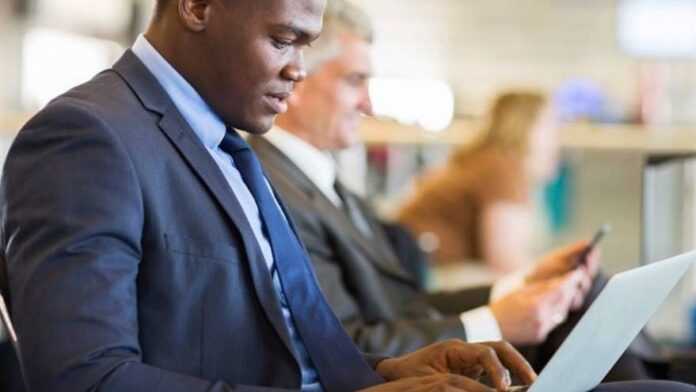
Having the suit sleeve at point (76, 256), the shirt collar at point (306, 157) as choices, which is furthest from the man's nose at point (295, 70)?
the shirt collar at point (306, 157)

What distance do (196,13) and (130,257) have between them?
1.08 ft

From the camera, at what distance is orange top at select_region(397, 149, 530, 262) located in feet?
16.8

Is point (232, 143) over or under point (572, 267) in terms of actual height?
over

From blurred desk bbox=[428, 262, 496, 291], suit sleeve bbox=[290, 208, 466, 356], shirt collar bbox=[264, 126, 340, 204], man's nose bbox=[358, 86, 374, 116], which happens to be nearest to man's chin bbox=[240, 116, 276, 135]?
suit sleeve bbox=[290, 208, 466, 356]

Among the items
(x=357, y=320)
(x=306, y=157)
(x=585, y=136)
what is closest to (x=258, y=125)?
(x=357, y=320)

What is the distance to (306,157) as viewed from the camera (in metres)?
2.66

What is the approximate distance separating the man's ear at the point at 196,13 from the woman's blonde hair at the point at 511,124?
3717mm

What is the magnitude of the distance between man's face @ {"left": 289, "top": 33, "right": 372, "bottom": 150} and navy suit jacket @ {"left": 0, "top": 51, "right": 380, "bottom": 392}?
121cm

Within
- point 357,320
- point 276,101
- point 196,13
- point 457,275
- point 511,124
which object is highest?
point 196,13

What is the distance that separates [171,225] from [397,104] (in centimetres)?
498

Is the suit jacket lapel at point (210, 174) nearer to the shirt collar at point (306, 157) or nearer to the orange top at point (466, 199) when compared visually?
the shirt collar at point (306, 157)

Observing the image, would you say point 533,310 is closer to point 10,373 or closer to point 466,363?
point 466,363

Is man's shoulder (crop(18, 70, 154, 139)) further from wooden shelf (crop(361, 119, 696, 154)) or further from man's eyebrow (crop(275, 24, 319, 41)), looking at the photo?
wooden shelf (crop(361, 119, 696, 154))

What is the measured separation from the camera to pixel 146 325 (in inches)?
56.4
